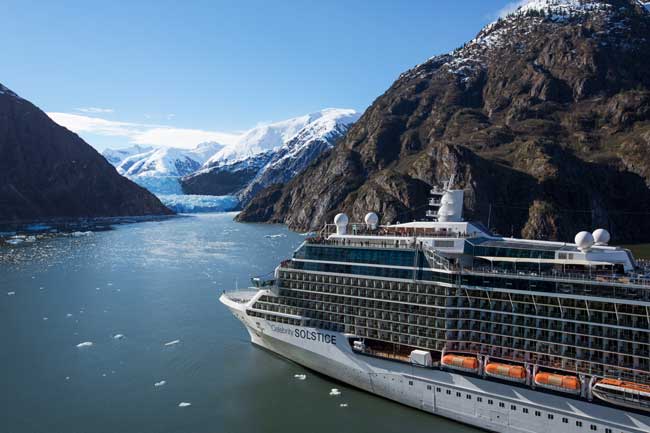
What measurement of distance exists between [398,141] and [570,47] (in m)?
62.0

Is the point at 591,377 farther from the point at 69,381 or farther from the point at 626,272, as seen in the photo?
the point at 69,381

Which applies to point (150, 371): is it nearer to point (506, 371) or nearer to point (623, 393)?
point (506, 371)

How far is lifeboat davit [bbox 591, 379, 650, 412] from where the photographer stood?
19606 mm

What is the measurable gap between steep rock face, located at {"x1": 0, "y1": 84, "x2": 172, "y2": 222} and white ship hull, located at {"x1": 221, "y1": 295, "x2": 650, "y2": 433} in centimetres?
16037

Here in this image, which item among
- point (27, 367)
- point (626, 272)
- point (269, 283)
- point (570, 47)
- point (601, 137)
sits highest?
point (570, 47)

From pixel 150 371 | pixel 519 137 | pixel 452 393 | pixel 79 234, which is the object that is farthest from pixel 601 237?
pixel 79 234

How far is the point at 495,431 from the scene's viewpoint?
22.8 meters

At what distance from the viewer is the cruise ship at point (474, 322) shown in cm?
2125

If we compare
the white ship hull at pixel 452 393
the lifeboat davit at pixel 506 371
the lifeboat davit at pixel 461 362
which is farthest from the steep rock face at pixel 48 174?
the lifeboat davit at pixel 506 371

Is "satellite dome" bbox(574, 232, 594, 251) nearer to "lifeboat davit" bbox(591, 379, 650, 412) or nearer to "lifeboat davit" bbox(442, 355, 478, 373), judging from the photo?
"lifeboat davit" bbox(591, 379, 650, 412)

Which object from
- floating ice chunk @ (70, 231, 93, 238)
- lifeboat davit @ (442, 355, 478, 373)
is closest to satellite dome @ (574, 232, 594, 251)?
lifeboat davit @ (442, 355, 478, 373)

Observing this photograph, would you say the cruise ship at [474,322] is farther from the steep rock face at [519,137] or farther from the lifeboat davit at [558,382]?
the steep rock face at [519,137]

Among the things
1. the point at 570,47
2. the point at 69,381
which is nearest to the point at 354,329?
the point at 69,381

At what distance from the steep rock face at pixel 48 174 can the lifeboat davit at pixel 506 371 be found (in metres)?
171
